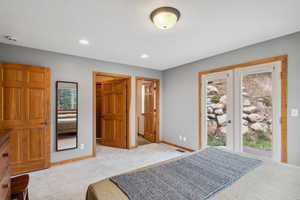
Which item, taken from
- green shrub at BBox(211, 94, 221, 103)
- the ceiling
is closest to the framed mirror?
the ceiling

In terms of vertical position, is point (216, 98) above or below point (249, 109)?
above

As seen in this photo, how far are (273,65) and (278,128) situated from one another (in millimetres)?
1100

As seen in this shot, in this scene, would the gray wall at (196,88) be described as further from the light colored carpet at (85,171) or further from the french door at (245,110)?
the light colored carpet at (85,171)

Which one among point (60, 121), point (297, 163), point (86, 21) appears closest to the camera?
point (86, 21)

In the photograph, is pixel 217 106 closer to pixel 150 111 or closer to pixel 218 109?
pixel 218 109

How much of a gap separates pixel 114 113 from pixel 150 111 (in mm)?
1330

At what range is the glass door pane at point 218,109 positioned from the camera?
307cm

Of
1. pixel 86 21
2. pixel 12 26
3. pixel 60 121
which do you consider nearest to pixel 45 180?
pixel 60 121

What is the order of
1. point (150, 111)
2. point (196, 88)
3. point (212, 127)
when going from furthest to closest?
point (150, 111) → point (196, 88) → point (212, 127)

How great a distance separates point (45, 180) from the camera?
2.42 meters

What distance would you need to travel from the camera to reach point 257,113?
2.68 metres

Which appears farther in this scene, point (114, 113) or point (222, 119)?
point (114, 113)

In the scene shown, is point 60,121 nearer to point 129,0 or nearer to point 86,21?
point 86,21

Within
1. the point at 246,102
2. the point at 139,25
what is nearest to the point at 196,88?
the point at 246,102
